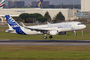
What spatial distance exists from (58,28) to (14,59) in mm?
28691

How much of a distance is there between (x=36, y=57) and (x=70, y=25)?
92.6 ft

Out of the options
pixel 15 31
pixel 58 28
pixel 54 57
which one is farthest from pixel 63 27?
pixel 54 57

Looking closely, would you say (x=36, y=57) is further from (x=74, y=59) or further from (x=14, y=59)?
(x=74, y=59)

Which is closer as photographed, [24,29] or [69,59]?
[69,59]

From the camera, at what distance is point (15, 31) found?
6100 centimetres

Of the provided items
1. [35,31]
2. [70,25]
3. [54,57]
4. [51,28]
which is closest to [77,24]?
[70,25]

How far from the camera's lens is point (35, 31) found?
6028 centimetres

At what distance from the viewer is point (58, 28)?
5922cm

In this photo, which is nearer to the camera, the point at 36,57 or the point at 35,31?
the point at 36,57

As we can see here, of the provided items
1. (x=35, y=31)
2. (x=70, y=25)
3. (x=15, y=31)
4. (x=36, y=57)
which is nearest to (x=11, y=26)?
(x=15, y=31)

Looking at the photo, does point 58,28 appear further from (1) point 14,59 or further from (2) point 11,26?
(1) point 14,59

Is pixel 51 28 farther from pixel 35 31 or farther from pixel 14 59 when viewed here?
pixel 14 59

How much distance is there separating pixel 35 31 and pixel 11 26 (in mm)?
6130

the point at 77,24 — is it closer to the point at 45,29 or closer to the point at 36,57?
the point at 45,29
